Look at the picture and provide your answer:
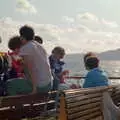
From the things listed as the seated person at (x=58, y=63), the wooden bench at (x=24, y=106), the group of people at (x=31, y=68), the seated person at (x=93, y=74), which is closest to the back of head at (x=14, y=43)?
the group of people at (x=31, y=68)

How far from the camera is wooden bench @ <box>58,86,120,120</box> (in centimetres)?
648

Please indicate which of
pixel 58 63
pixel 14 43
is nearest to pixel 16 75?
pixel 14 43

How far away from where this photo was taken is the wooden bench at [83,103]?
6477 mm

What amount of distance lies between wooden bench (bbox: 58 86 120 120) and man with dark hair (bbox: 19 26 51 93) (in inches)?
50.0

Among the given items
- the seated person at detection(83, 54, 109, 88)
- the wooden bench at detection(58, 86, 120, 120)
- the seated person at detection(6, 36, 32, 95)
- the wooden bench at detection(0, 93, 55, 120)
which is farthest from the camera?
the seated person at detection(83, 54, 109, 88)

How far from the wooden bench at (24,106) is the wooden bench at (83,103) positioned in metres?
0.83

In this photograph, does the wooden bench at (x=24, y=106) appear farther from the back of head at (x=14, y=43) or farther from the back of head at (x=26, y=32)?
the back of head at (x=14, y=43)

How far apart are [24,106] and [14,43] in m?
1.57

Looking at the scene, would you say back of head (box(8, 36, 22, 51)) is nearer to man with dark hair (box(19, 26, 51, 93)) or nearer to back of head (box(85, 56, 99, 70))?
man with dark hair (box(19, 26, 51, 93))

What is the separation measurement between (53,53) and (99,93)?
4223 mm

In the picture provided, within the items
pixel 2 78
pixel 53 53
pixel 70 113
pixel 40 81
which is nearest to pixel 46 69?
pixel 40 81

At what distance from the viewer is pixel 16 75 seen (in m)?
9.43

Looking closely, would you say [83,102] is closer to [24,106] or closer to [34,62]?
[24,106]

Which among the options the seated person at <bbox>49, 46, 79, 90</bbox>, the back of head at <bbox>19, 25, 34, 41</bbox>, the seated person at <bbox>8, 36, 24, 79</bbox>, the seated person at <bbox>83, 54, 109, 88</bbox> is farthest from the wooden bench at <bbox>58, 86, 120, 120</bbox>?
the seated person at <bbox>49, 46, 79, 90</bbox>
